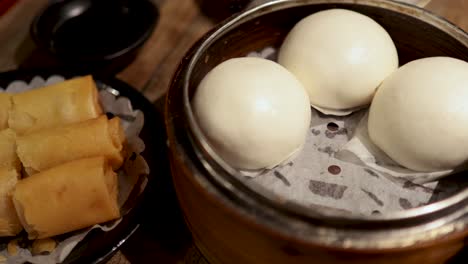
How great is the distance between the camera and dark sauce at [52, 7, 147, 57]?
1.05 m

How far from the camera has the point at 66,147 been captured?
817 mm

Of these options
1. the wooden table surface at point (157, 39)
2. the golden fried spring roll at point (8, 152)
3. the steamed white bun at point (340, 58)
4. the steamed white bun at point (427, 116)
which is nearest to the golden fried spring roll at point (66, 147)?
the golden fried spring roll at point (8, 152)

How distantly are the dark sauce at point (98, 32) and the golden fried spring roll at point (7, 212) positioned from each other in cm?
34

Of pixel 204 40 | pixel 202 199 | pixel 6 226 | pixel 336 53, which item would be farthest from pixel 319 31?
pixel 6 226

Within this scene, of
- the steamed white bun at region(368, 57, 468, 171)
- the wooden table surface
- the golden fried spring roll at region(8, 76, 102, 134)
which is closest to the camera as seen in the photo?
the steamed white bun at region(368, 57, 468, 171)

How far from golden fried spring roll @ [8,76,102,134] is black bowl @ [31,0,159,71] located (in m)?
0.14

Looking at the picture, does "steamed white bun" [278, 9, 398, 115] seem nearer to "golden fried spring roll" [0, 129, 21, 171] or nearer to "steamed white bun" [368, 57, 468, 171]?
"steamed white bun" [368, 57, 468, 171]

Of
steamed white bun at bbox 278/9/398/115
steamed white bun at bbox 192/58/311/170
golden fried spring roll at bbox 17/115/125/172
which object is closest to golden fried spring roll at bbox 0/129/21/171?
golden fried spring roll at bbox 17/115/125/172

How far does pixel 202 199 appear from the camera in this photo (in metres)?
0.57

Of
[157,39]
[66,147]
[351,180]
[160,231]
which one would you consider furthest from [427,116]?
[157,39]

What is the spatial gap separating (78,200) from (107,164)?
8 cm

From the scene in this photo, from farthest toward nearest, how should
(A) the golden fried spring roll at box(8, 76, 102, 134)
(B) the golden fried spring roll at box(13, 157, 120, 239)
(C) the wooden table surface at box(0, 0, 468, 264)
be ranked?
(C) the wooden table surface at box(0, 0, 468, 264)
(A) the golden fried spring roll at box(8, 76, 102, 134)
(B) the golden fried spring roll at box(13, 157, 120, 239)

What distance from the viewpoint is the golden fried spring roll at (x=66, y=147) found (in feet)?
2.66

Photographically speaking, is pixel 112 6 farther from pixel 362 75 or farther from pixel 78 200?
pixel 362 75
